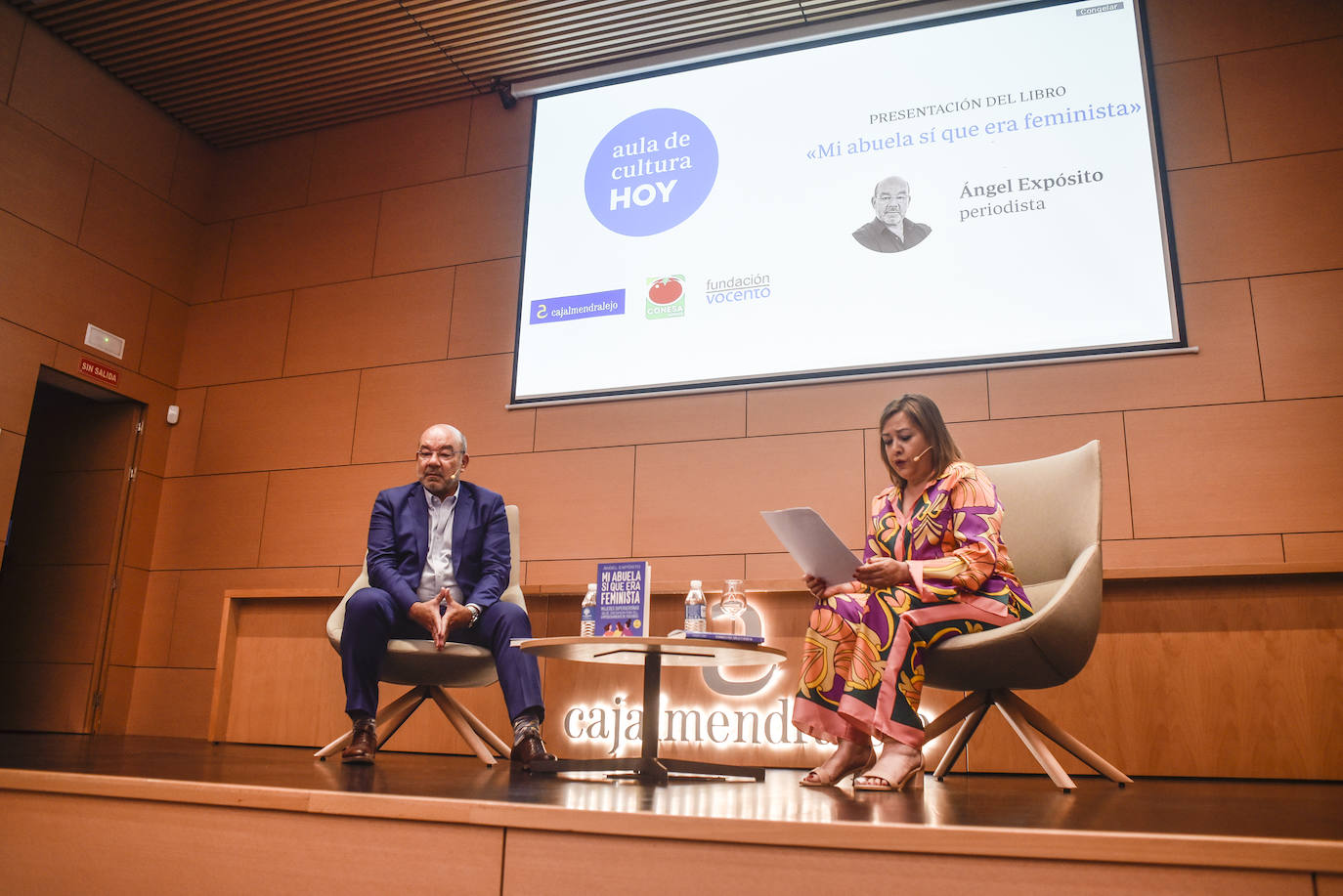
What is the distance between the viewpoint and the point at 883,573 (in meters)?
2.30

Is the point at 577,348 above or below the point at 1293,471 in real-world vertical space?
above

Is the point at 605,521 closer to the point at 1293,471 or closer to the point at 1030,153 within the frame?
the point at 1030,153

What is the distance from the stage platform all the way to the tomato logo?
108 inches

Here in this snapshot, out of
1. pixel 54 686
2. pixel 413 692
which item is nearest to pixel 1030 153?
pixel 413 692

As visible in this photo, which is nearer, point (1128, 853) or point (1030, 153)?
point (1128, 853)

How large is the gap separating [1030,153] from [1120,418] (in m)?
1.19

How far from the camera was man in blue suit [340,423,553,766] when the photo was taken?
9.18 ft

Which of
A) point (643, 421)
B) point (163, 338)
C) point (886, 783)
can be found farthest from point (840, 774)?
point (163, 338)

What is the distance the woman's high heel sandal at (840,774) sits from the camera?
224cm

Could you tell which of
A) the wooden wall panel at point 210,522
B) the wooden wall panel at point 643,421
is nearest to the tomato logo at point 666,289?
the wooden wall panel at point 643,421

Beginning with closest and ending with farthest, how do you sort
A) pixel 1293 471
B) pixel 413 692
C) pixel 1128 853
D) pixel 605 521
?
pixel 1128 853 → pixel 413 692 → pixel 1293 471 → pixel 605 521

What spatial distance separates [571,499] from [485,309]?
114 centimetres

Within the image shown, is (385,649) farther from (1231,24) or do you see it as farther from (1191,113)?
(1231,24)

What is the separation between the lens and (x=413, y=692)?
120 inches
